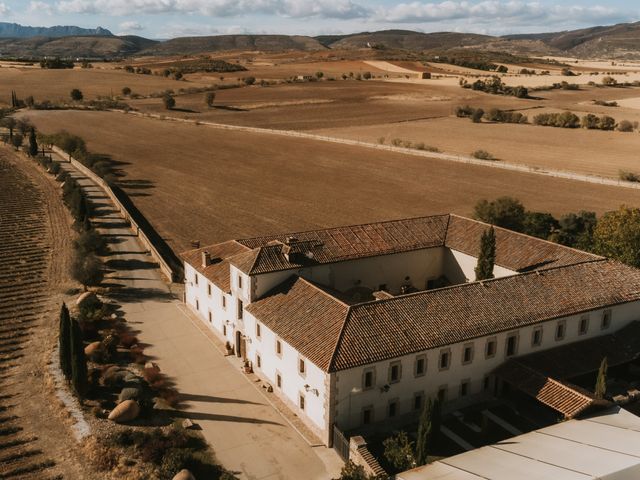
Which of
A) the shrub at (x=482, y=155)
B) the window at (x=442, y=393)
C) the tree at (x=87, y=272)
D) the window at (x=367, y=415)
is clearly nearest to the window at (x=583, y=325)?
the window at (x=442, y=393)

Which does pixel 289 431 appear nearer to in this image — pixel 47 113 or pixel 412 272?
pixel 412 272

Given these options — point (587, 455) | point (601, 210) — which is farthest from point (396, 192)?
point (587, 455)

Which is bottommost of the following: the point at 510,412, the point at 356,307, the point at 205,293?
the point at 510,412

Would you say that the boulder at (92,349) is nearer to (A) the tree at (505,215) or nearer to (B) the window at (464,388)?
(B) the window at (464,388)

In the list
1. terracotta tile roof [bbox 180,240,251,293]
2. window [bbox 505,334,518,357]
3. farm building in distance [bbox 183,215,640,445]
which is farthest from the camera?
terracotta tile roof [bbox 180,240,251,293]

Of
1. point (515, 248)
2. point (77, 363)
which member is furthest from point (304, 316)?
point (515, 248)

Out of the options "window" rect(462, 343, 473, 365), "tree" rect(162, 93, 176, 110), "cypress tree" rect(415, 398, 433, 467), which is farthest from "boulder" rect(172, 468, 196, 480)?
"tree" rect(162, 93, 176, 110)

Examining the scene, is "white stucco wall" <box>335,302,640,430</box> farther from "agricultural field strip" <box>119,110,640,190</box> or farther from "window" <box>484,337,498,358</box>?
"agricultural field strip" <box>119,110,640,190</box>
